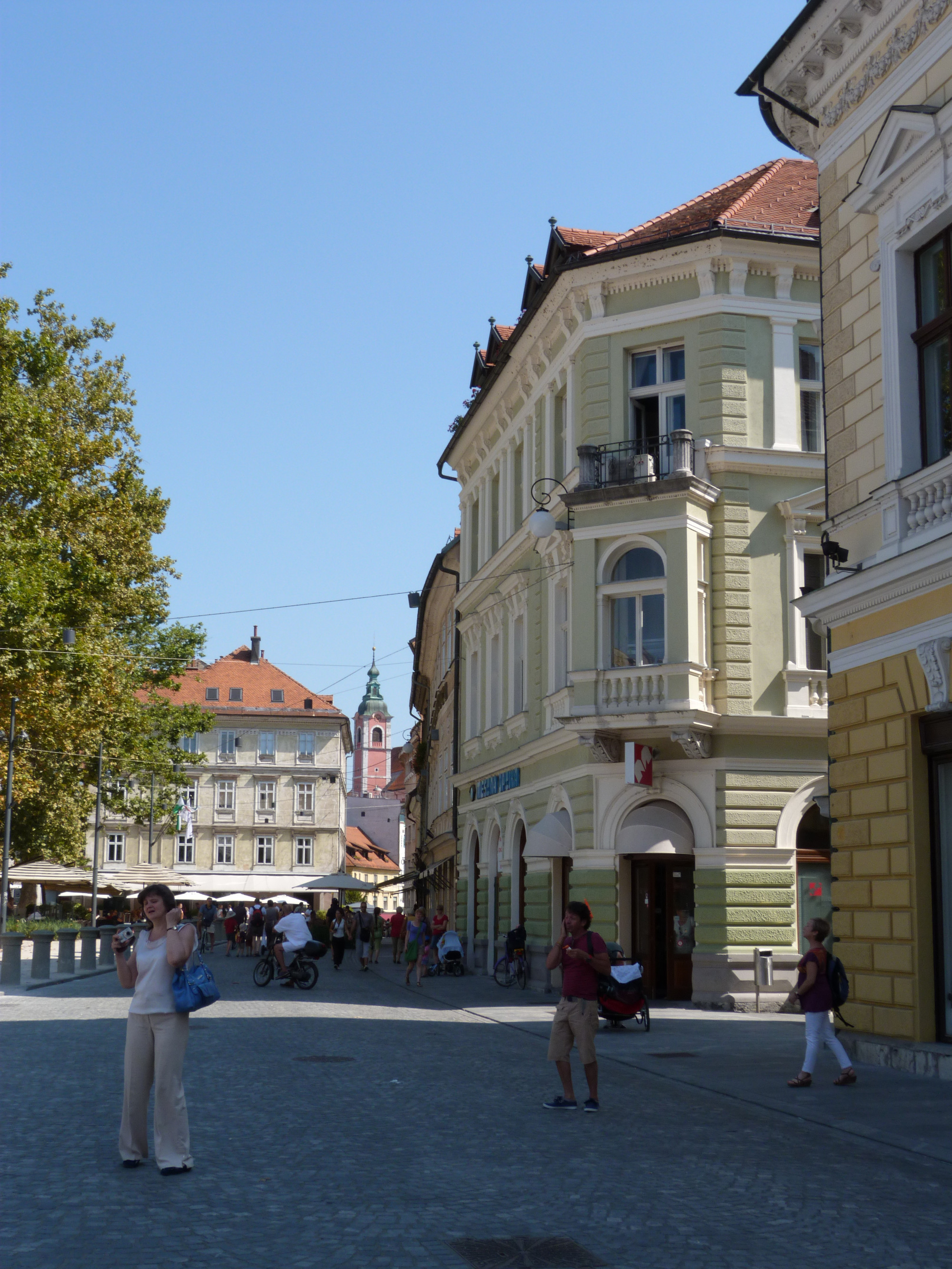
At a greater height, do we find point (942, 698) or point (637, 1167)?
point (942, 698)

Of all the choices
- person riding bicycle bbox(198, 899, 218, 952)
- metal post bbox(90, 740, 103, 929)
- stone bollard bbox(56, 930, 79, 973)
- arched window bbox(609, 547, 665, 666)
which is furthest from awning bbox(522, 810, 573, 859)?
person riding bicycle bbox(198, 899, 218, 952)

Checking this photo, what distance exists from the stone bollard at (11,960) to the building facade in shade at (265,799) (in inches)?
2602

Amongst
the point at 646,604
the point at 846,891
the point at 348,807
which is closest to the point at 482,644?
the point at 646,604

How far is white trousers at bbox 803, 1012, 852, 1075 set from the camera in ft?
43.9

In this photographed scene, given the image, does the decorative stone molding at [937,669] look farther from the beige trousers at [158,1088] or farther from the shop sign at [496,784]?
the shop sign at [496,784]

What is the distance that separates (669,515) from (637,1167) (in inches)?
697

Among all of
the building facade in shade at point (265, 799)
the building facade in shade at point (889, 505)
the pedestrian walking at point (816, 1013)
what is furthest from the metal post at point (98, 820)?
the building facade in shade at point (265, 799)

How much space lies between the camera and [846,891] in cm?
1538

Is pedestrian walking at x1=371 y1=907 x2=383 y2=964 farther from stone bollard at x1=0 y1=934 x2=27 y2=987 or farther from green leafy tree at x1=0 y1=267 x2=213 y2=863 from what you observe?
stone bollard at x1=0 y1=934 x2=27 y2=987

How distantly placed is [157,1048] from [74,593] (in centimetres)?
2749

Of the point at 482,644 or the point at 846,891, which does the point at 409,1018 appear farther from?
the point at 482,644

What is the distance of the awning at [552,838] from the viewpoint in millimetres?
27422

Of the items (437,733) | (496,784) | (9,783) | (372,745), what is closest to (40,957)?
(9,783)

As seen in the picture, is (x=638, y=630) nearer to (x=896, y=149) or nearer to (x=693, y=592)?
(x=693, y=592)
